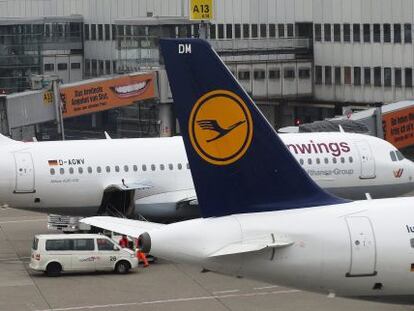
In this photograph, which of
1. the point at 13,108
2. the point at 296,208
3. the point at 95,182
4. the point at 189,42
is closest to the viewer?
the point at 189,42

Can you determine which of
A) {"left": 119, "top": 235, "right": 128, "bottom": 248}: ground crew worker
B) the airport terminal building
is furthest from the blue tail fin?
the airport terminal building

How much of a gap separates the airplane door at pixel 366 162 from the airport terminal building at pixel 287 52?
97.9 feet

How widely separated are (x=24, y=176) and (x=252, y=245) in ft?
71.1

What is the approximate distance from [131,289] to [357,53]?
45199mm

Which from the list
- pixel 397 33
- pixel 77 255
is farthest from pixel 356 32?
pixel 77 255

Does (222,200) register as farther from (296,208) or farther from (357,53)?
(357,53)

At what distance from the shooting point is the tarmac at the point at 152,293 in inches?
1452

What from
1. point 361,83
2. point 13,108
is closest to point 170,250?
point 13,108

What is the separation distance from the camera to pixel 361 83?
82312 mm

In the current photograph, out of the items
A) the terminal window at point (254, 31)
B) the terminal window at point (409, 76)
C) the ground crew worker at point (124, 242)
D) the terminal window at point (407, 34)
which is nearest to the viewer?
the ground crew worker at point (124, 242)

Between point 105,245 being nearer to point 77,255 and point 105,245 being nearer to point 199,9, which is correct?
point 77,255

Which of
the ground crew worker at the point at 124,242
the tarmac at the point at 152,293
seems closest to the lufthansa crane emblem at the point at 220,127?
the tarmac at the point at 152,293

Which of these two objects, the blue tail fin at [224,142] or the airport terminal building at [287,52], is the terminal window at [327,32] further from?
the blue tail fin at [224,142]

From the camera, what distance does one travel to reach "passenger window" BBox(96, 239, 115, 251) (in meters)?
42.9
